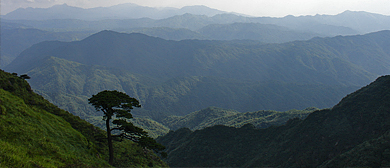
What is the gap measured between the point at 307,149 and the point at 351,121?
43.9ft

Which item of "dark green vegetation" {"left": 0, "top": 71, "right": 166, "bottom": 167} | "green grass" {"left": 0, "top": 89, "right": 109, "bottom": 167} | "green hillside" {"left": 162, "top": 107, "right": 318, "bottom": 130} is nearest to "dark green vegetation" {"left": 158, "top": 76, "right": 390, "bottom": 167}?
"green hillside" {"left": 162, "top": 107, "right": 318, "bottom": 130}

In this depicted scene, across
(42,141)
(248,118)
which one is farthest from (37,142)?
(248,118)

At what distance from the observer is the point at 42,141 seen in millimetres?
21422

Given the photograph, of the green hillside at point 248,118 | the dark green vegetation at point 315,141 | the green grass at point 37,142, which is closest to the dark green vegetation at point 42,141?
the green grass at point 37,142

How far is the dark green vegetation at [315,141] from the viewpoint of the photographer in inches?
1735

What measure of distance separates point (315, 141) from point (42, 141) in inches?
2328

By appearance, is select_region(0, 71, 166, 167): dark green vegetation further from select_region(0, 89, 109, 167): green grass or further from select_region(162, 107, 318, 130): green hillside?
select_region(162, 107, 318, 130): green hillside

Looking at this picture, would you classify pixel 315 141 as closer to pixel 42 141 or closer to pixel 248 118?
pixel 42 141

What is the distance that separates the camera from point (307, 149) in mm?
57156

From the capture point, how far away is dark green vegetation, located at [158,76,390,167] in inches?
1735

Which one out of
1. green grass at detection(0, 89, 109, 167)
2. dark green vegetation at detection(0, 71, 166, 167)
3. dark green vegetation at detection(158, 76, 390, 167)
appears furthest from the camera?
dark green vegetation at detection(158, 76, 390, 167)

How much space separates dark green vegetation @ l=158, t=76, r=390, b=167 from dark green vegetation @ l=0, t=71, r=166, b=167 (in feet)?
118

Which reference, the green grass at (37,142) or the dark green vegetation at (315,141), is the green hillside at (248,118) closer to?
the dark green vegetation at (315,141)

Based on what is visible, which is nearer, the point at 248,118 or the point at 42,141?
the point at 42,141
